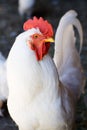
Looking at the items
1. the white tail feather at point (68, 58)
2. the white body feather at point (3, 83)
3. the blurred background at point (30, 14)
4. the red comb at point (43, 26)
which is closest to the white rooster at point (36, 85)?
the red comb at point (43, 26)

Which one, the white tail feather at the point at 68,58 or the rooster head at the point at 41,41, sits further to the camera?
the white tail feather at the point at 68,58

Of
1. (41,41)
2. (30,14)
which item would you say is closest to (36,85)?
(41,41)

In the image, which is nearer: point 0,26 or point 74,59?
point 74,59

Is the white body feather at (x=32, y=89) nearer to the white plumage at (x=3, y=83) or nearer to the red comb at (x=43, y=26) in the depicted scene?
the red comb at (x=43, y=26)

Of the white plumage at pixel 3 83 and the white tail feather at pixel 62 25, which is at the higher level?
the white tail feather at pixel 62 25

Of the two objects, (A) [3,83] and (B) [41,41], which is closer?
(B) [41,41]

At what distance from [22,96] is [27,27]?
0.44 meters

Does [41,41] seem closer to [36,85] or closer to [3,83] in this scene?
[36,85]

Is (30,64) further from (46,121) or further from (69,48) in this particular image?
(69,48)

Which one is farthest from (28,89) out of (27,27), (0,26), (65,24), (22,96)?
(0,26)

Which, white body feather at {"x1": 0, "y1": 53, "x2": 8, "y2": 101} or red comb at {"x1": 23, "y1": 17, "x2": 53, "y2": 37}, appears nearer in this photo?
red comb at {"x1": 23, "y1": 17, "x2": 53, "y2": 37}

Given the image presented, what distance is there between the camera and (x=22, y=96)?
7.40 ft

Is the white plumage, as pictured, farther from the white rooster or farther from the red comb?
the red comb

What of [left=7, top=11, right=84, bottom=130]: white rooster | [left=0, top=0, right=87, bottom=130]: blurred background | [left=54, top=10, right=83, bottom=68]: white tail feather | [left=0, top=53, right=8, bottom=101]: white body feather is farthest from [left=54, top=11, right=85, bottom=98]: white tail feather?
[left=0, top=0, right=87, bottom=130]: blurred background
